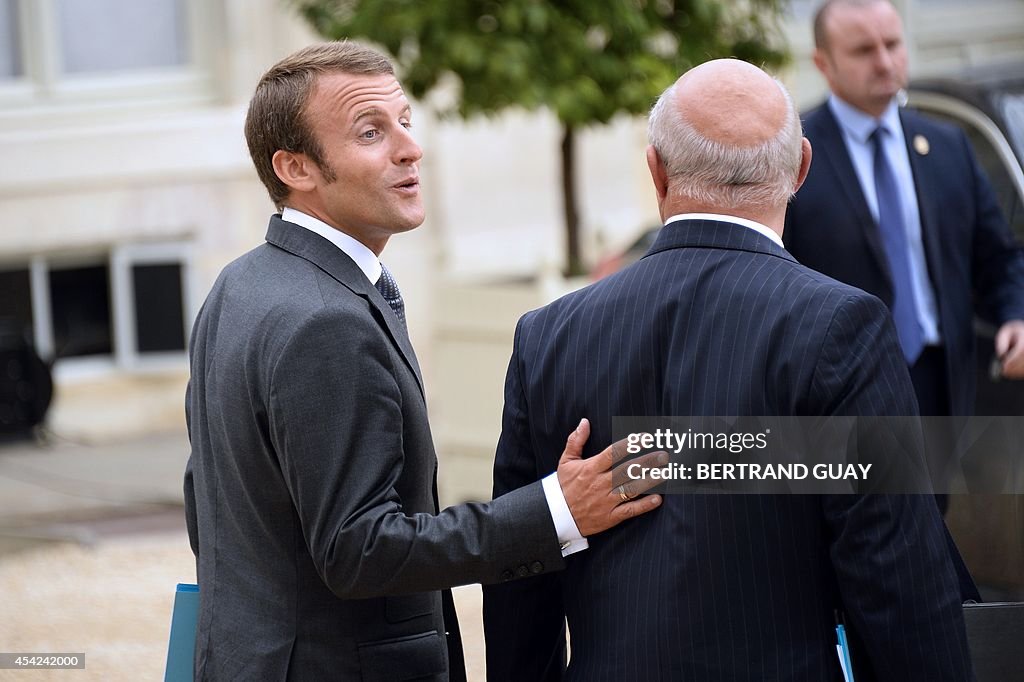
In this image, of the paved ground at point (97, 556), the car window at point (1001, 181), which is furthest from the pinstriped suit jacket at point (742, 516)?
the car window at point (1001, 181)

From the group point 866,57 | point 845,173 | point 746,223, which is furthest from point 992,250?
point 746,223

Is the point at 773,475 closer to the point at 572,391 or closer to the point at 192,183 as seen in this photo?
the point at 572,391

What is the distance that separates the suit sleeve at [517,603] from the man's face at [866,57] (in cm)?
225

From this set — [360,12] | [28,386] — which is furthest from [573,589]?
[28,386]

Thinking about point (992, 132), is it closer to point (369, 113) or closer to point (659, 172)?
point (659, 172)

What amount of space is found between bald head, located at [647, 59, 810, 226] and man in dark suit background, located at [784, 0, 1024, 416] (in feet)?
6.36

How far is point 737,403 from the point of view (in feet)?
7.34

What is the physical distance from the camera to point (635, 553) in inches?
92.7

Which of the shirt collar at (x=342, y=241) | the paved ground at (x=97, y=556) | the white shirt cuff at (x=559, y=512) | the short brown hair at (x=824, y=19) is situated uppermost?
the short brown hair at (x=824, y=19)

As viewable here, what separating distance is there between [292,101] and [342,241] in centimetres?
25

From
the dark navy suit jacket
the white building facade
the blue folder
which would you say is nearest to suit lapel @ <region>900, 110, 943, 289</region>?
the dark navy suit jacket

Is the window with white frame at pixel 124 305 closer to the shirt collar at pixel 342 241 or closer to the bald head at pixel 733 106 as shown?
the shirt collar at pixel 342 241

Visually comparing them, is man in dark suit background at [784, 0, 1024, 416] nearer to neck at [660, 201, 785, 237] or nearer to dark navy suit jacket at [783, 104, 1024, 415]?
dark navy suit jacket at [783, 104, 1024, 415]

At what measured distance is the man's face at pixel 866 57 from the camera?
14.6ft
